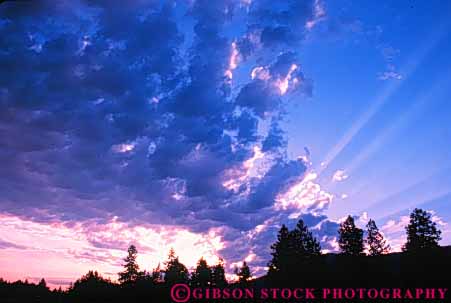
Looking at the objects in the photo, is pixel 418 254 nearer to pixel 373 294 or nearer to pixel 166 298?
pixel 373 294

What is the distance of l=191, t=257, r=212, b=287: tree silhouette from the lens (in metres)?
92.4

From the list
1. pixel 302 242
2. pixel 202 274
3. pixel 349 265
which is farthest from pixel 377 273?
pixel 202 274

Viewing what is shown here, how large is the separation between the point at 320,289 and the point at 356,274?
11.9 ft

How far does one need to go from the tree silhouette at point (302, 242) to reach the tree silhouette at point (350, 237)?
444 centimetres

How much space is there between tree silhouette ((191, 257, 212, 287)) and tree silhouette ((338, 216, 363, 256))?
4106 cm

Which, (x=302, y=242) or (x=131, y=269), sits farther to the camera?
(x=131, y=269)

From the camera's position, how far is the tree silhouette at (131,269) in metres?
108

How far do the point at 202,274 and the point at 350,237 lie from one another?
5510 centimetres

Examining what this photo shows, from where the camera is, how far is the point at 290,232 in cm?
6275

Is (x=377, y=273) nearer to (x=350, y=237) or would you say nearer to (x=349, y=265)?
(x=349, y=265)

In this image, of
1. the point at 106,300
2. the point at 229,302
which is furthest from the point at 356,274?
the point at 106,300

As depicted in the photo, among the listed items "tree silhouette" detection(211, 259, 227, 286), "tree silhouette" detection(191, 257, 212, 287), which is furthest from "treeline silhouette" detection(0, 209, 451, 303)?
"tree silhouette" detection(211, 259, 227, 286)

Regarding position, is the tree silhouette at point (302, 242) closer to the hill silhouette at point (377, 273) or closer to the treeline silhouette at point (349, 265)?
the treeline silhouette at point (349, 265)

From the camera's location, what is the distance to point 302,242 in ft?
195
